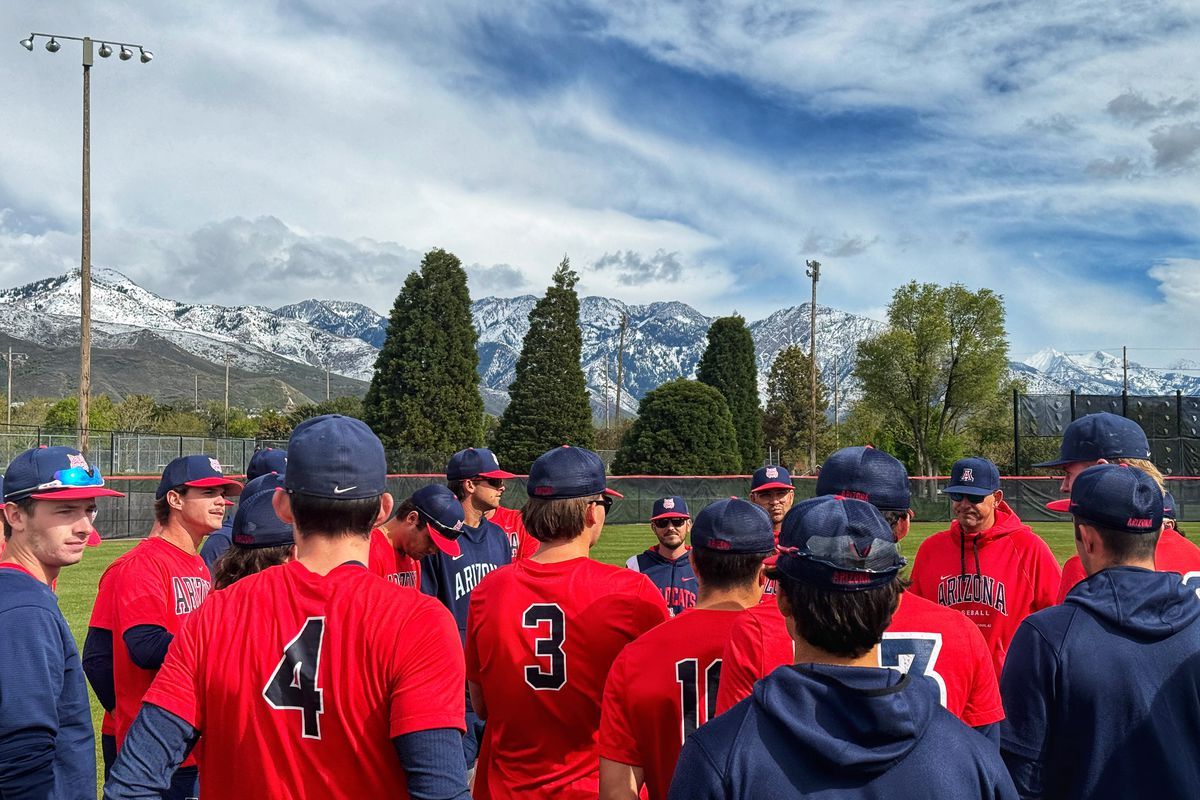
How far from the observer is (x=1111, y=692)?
2.91 meters

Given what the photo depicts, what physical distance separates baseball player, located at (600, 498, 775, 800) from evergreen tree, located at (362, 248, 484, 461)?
4129cm

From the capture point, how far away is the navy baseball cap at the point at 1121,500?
3066 mm

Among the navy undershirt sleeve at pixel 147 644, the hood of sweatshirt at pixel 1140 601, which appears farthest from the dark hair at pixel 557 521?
the hood of sweatshirt at pixel 1140 601

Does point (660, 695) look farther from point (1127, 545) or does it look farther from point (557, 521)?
point (1127, 545)

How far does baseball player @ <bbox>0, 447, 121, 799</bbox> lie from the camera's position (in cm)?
287

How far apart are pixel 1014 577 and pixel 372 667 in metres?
4.39

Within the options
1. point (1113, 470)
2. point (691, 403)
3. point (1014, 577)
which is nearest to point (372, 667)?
point (1113, 470)

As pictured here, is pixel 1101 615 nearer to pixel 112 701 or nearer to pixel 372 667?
pixel 372 667

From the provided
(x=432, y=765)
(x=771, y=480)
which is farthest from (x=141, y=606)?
(x=771, y=480)

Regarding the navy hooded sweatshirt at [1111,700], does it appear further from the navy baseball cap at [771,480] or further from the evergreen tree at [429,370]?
the evergreen tree at [429,370]

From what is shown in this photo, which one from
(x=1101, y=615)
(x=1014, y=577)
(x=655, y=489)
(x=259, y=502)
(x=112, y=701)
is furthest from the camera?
(x=655, y=489)

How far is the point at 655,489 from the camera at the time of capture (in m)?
35.0

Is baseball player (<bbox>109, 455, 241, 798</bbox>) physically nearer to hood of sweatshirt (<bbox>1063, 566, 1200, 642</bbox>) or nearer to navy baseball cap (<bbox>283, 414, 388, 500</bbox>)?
navy baseball cap (<bbox>283, 414, 388, 500</bbox>)

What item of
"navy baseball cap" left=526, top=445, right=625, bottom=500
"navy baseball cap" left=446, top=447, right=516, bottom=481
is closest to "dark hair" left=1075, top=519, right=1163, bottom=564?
"navy baseball cap" left=526, top=445, right=625, bottom=500
